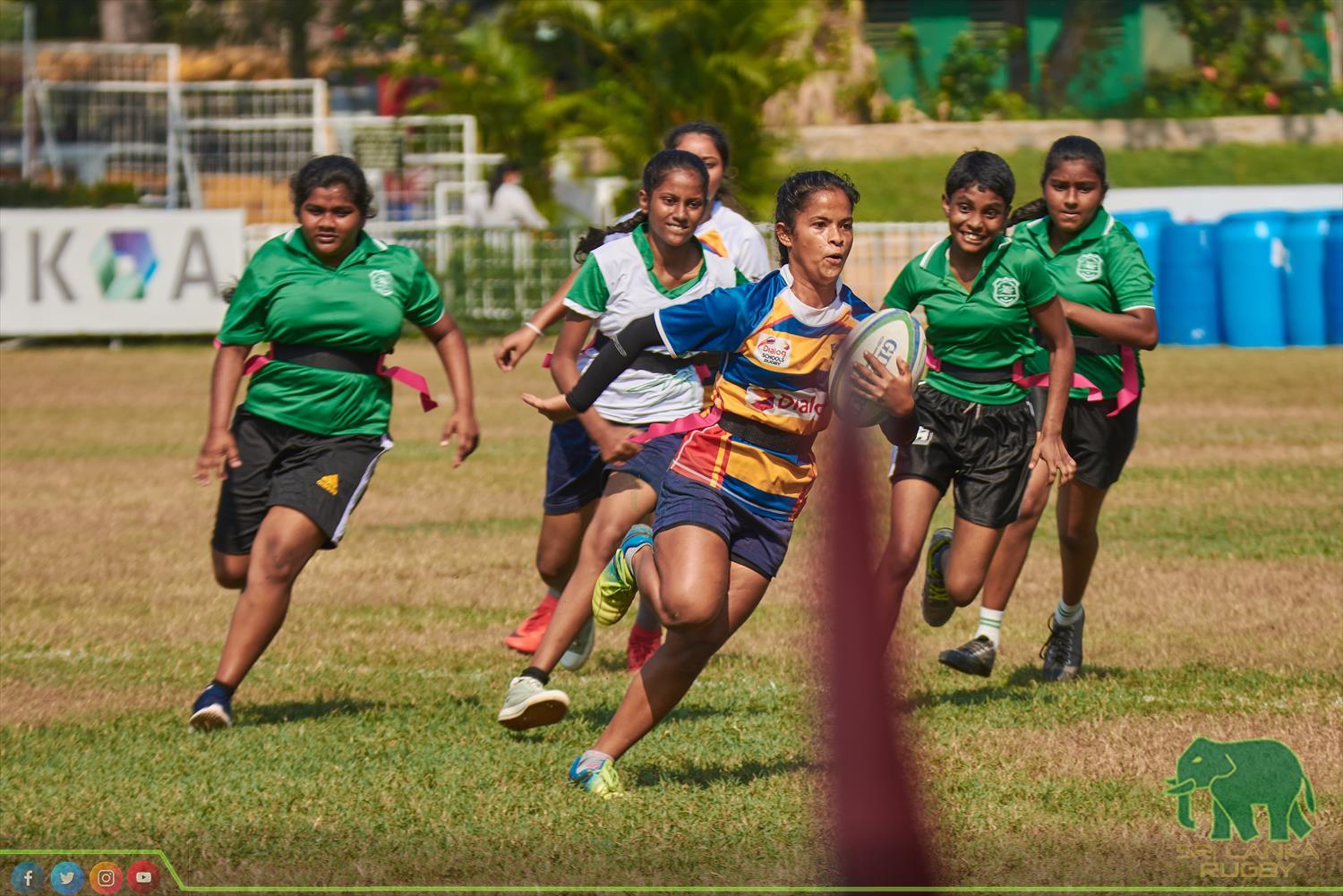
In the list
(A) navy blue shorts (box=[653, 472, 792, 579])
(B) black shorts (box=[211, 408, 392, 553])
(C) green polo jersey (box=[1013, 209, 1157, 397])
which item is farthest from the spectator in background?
(A) navy blue shorts (box=[653, 472, 792, 579])

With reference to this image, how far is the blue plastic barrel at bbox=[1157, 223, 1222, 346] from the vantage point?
72.1ft

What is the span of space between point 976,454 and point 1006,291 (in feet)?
2.10

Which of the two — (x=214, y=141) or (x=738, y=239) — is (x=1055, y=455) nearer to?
(x=738, y=239)

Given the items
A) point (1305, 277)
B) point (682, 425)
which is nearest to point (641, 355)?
point (682, 425)

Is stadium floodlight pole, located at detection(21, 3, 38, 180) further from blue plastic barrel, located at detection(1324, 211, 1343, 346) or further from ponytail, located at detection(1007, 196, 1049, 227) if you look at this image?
ponytail, located at detection(1007, 196, 1049, 227)

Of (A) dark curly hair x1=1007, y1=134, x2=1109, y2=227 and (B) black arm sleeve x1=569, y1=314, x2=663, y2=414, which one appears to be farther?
(A) dark curly hair x1=1007, y1=134, x2=1109, y2=227

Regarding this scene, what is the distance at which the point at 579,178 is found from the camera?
2955cm

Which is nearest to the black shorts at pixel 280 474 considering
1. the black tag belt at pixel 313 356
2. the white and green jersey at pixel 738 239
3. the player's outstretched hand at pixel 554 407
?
the black tag belt at pixel 313 356

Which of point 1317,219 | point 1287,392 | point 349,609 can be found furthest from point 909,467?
point 1317,219

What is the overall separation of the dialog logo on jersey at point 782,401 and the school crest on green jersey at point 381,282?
6.27 ft

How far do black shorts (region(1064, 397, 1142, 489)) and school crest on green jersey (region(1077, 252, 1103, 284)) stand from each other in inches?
19.7

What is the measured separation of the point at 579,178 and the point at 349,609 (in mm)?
20707

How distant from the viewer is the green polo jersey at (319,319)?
273 inches

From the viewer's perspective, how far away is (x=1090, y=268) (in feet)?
24.7
